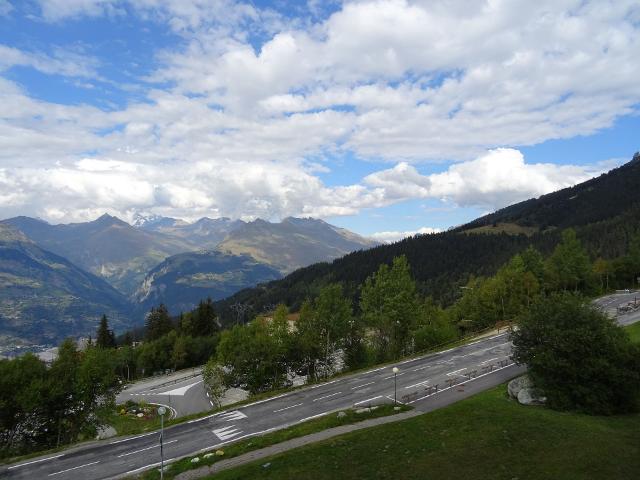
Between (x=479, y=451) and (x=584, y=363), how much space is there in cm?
1152

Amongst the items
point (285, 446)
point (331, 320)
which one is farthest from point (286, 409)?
point (331, 320)

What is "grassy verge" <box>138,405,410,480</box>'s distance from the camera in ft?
91.8

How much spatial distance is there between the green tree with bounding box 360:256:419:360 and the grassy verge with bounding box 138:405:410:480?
Result: 2880 centimetres

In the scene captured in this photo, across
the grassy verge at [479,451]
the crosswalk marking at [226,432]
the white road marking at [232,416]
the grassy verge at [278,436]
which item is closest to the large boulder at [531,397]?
the grassy verge at [479,451]

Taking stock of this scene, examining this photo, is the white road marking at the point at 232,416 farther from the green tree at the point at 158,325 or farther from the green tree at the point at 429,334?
the green tree at the point at 158,325

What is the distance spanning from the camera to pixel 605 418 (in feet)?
95.8

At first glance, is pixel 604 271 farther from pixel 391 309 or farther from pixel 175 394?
pixel 175 394

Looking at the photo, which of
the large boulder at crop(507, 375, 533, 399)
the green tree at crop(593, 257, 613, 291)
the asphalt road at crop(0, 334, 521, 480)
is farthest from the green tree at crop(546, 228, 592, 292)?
the large boulder at crop(507, 375, 533, 399)

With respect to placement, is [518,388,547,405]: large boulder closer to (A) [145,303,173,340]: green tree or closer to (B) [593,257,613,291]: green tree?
(B) [593,257,613,291]: green tree

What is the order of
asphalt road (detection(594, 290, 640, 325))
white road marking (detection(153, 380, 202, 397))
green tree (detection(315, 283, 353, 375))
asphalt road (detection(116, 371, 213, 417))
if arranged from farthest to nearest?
white road marking (detection(153, 380, 202, 397))
asphalt road (detection(116, 371, 213, 417))
asphalt road (detection(594, 290, 640, 325))
green tree (detection(315, 283, 353, 375))

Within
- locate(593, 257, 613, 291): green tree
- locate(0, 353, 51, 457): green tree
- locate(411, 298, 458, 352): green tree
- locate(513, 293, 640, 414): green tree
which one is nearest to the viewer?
locate(513, 293, 640, 414): green tree

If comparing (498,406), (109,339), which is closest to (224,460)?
(498,406)

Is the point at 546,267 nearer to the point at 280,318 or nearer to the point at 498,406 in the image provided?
the point at 280,318

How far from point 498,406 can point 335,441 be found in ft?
41.4
